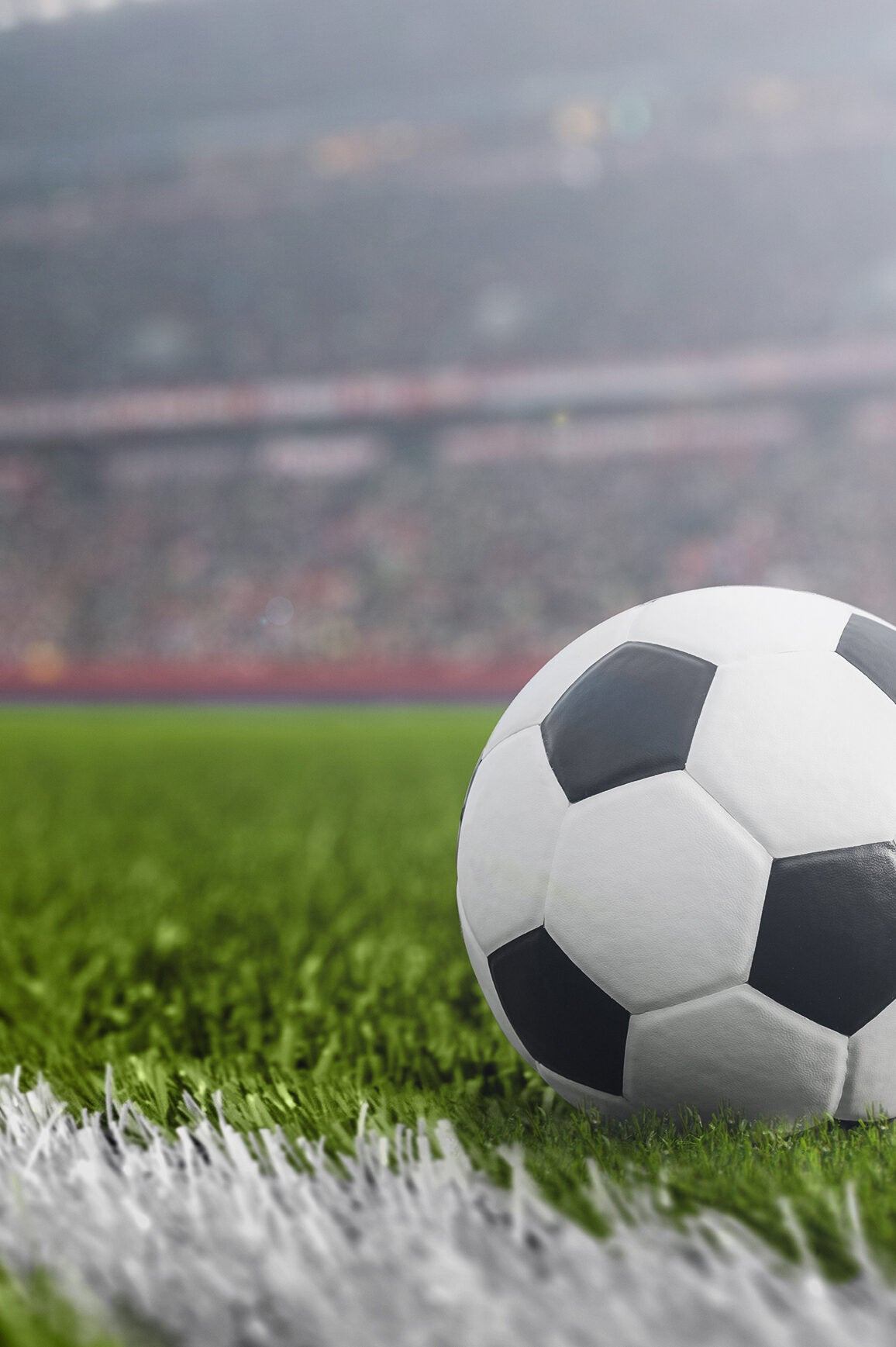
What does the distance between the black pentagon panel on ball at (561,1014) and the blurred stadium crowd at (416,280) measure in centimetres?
1807

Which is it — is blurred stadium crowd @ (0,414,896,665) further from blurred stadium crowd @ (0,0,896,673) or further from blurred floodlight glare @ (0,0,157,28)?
blurred floodlight glare @ (0,0,157,28)

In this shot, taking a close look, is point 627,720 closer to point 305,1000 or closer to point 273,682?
point 305,1000

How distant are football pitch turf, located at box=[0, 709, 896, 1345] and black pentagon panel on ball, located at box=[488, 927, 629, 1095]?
0.06 meters

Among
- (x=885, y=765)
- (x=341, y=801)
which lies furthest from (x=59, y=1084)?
(x=341, y=801)

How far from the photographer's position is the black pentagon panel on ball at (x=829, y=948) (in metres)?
1.23

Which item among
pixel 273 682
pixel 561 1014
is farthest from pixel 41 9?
pixel 561 1014

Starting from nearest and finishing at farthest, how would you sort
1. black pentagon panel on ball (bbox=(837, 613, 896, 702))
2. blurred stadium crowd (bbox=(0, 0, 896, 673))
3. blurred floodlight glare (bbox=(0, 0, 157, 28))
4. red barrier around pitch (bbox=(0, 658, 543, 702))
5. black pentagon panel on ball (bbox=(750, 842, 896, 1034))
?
1. black pentagon panel on ball (bbox=(750, 842, 896, 1034))
2. black pentagon panel on ball (bbox=(837, 613, 896, 702))
3. red barrier around pitch (bbox=(0, 658, 543, 702))
4. blurred stadium crowd (bbox=(0, 0, 896, 673))
5. blurred floodlight glare (bbox=(0, 0, 157, 28))

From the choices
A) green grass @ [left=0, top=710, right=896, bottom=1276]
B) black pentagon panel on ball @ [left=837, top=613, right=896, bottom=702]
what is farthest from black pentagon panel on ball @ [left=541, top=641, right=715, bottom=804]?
green grass @ [left=0, top=710, right=896, bottom=1276]

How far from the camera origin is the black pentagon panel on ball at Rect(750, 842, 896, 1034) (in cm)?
123

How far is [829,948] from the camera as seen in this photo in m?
1.23

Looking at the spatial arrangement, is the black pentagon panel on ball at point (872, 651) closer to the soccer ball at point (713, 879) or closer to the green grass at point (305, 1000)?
the soccer ball at point (713, 879)

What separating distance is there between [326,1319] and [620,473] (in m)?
21.2

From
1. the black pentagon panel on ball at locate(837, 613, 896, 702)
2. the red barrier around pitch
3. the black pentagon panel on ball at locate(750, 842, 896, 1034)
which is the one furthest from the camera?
the red barrier around pitch

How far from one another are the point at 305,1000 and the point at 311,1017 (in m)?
0.10
